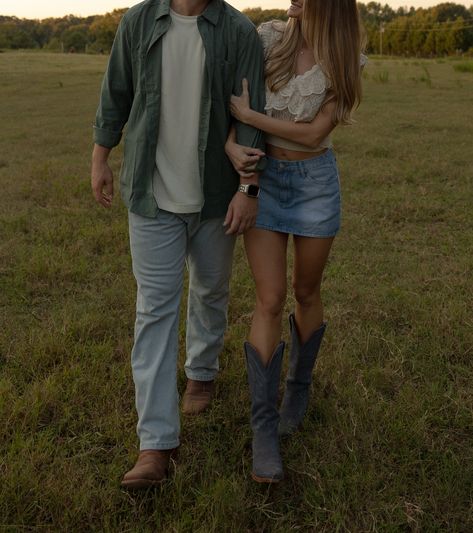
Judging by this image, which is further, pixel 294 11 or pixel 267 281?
pixel 267 281

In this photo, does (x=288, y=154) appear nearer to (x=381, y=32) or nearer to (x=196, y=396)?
(x=196, y=396)

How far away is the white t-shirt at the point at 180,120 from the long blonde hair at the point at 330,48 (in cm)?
28

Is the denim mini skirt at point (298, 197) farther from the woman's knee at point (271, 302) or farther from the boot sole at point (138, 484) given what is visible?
the boot sole at point (138, 484)

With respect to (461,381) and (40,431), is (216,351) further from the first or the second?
(461,381)

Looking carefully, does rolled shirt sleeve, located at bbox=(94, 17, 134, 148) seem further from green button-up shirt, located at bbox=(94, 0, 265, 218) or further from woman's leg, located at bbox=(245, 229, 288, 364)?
woman's leg, located at bbox=(245, 229, 288, 364)

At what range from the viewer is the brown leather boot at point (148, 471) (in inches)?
94.9

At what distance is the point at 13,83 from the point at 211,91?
2130 cm

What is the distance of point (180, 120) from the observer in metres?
2.52

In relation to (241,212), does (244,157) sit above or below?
above

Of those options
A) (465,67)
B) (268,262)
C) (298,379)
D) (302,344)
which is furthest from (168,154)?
(465,67)

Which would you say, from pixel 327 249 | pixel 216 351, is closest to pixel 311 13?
pixel 327 249

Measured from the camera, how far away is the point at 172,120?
251 cm

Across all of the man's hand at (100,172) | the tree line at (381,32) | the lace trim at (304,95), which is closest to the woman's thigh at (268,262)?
the lace trim at (304,95)

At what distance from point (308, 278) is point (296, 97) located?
71 cm
